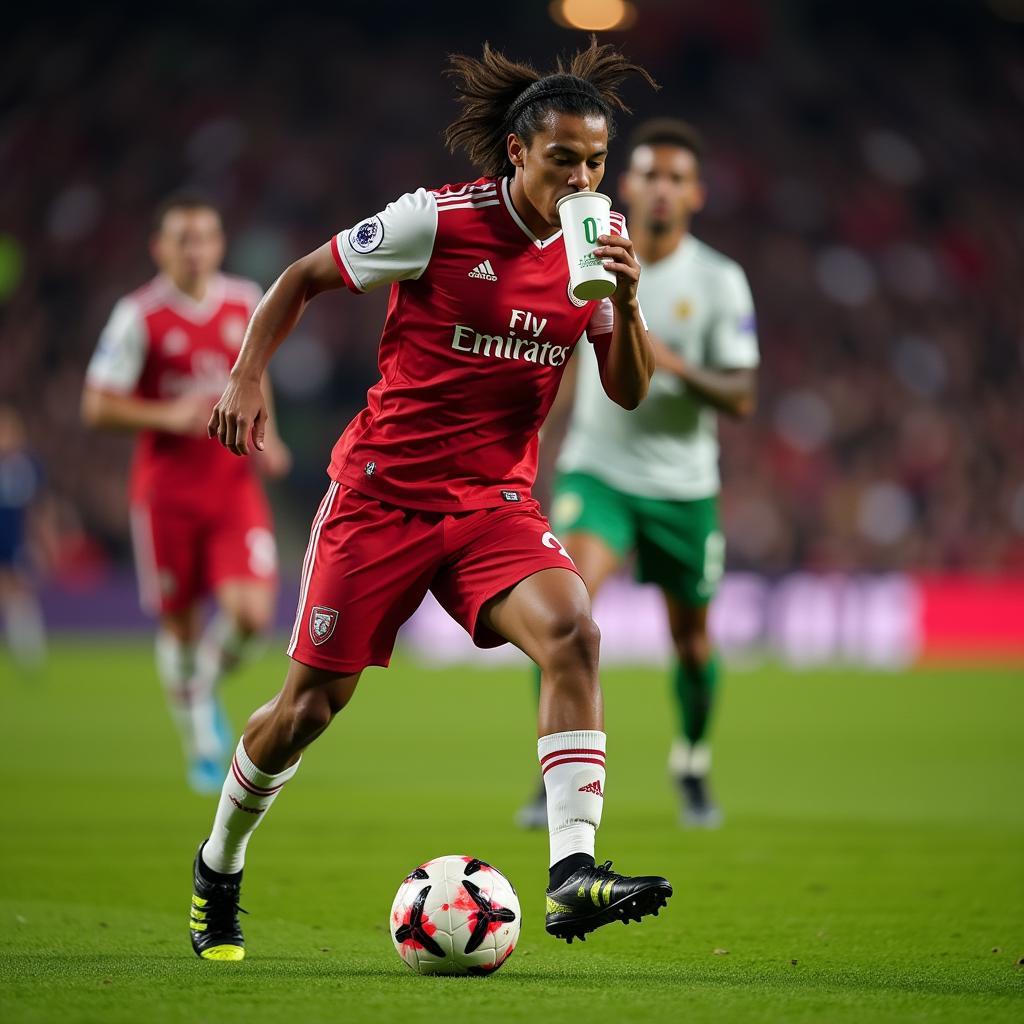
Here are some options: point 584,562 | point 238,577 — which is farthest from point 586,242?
point 238,577

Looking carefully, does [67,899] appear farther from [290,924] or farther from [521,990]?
[521,990]

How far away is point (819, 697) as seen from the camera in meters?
14.7

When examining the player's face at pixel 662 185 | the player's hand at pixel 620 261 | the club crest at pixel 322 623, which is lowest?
the club crest at pixel 322 623

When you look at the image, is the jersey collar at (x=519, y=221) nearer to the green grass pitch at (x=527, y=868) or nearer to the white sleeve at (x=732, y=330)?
the green grass pitch at (x=527, y=868)

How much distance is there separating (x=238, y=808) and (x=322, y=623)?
558 millimetres

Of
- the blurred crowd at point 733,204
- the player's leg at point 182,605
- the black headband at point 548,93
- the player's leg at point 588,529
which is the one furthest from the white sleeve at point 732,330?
the blurred crowd at point 733,204

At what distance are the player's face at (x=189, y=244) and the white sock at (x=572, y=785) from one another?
5.38m

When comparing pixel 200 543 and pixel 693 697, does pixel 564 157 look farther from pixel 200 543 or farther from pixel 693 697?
pixel 200 543

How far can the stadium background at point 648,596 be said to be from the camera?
15.7 ft

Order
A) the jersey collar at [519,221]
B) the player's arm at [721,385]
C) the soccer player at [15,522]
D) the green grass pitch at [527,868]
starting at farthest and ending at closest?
the soccer player at [15,522]
the player's arm at [721,385]
the jersey collar at [519,221]
the green grass pitch at [527,868]

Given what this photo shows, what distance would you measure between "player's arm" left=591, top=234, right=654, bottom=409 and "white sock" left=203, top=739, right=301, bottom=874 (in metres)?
1.35

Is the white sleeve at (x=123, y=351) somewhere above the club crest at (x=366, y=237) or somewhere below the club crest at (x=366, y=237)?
above

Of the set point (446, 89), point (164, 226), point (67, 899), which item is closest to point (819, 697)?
point (164, 226)

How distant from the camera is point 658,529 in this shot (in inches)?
299
